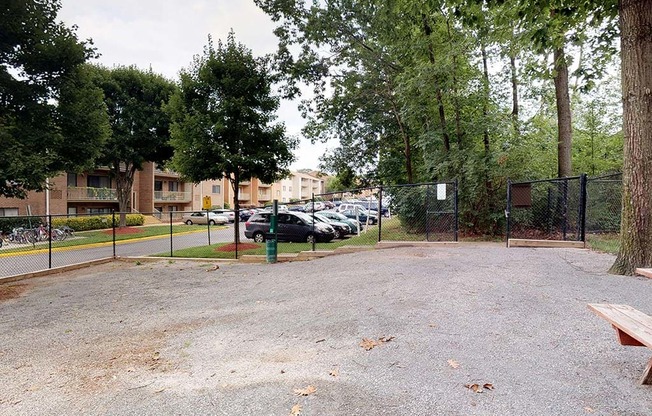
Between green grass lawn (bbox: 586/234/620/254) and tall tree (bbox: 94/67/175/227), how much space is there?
26058mm

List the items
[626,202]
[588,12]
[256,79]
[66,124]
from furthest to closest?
[256,79] → [66,124] → [588,12] → [626,202]

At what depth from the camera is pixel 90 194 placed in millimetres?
31625

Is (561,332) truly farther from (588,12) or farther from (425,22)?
(425,22)

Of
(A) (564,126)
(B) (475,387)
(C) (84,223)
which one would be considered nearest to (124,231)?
(C) (84,223)

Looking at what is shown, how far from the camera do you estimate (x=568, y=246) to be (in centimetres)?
929

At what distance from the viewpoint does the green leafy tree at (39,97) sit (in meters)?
8.47

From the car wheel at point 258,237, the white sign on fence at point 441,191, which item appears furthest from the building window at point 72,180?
the white sign on fence at point 441,191

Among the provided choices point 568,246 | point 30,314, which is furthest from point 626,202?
point 30,314

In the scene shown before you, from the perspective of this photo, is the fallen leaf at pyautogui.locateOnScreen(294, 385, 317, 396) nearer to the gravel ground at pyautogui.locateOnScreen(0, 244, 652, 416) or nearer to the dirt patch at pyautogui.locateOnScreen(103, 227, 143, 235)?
the gravel ground at pyautogui.locateOnScreen(0, 244, 652, 416)

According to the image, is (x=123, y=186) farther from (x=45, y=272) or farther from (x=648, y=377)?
(x=648, y=377)

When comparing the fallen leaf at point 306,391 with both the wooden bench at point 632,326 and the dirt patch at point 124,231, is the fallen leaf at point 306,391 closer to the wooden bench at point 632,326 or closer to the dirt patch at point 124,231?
the wooden bench at point 632,326

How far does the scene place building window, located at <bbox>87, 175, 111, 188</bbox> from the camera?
3381 cm

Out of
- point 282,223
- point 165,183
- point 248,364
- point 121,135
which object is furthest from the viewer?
point 165,183

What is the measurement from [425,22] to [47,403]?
14.0 meters
